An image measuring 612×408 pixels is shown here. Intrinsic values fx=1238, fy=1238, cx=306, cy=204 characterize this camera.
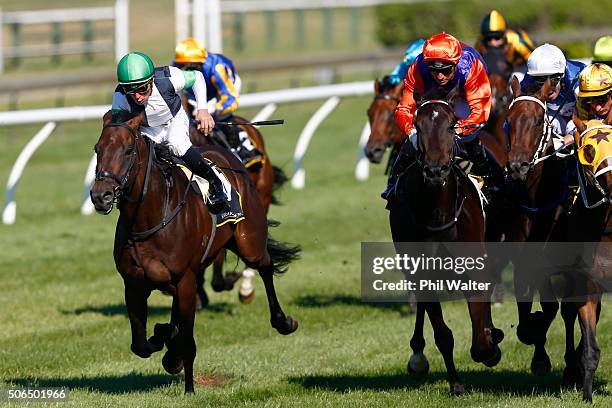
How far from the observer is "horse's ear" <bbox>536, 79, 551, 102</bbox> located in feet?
24.5

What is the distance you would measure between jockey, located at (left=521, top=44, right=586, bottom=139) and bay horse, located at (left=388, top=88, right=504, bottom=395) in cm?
73

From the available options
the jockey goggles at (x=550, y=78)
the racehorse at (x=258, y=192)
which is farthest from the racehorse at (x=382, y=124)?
the jockey goggles at (x=550, y=78)

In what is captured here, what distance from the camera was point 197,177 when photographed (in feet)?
25.2

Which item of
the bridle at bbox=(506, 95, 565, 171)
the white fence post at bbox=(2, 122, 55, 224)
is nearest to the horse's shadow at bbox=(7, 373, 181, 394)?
the bridle at bbox=(506, 95, 565, 171)

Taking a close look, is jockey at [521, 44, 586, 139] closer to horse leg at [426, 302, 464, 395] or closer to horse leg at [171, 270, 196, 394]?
horse leg at [426, 302, 464, 395]

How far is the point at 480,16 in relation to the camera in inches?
1176

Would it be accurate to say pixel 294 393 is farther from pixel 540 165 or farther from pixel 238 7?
pixel 238 7

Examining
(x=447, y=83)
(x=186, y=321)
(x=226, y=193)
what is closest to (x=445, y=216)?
(x=447, y=83)

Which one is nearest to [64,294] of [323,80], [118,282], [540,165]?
[118,282]

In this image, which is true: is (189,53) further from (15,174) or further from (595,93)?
(595,93)

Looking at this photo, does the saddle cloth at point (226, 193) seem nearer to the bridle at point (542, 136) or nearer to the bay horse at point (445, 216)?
the bay horse at point (445, 216)

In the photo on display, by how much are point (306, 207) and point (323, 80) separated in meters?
10.9

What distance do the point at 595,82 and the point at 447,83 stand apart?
37.5 inches

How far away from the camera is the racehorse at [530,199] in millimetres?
7207
